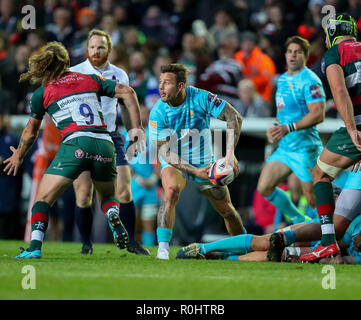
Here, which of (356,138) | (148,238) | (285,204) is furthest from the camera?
(148,238)

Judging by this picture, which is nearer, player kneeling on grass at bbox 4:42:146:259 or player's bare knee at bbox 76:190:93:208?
player kneeling on grass at bbox 4:42:146:259

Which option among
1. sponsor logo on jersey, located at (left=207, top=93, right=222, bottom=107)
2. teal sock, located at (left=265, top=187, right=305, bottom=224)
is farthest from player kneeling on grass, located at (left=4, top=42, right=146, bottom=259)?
teal sock, located at (left=265, top=187, right=305, bottom=224)

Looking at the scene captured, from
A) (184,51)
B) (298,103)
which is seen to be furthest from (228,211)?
(184,51)

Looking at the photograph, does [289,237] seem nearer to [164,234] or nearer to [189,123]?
[164,234]

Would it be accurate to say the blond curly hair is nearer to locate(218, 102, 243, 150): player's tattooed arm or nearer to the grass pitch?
locate(218, 102, 243, 150): player's tattooed arm

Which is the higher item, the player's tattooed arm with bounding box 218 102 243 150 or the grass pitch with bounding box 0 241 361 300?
the player's tattooed arm with bounding box 218 102 243 150

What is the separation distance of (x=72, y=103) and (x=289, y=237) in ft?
7.97

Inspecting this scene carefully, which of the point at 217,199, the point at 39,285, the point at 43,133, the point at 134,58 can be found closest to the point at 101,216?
the point at 43,133

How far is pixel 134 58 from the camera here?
1412cm

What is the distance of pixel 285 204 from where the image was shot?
30.5ft

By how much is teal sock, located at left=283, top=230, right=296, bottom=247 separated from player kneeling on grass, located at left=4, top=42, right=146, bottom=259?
4.90ft

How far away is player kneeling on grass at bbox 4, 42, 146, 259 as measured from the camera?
693 cm

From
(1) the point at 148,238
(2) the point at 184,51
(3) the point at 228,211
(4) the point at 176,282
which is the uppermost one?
(2) the point at 184,51

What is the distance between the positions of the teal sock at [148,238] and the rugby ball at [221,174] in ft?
15.4
